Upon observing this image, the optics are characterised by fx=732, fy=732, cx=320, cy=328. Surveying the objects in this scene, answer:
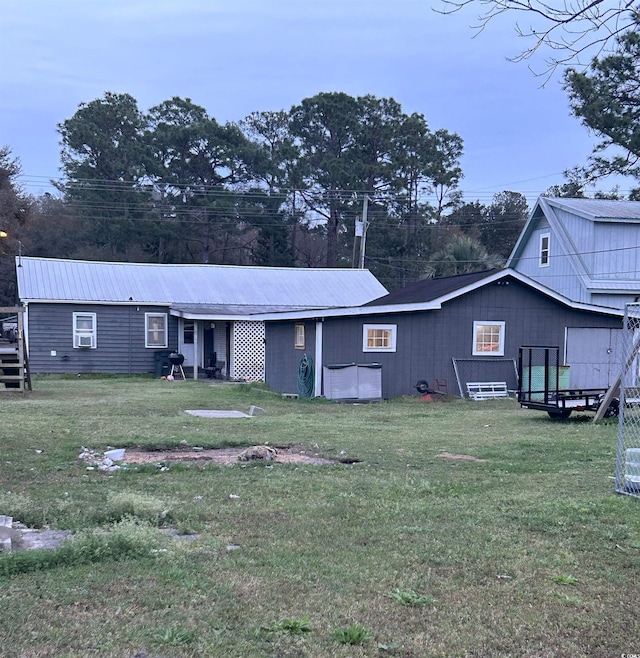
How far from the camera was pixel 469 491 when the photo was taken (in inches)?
277

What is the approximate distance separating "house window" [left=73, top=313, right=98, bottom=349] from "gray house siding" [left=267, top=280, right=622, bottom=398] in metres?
11.3

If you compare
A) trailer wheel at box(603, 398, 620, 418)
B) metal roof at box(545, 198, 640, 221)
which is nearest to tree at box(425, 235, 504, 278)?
metal roof at box(545, 198, 640, 221)

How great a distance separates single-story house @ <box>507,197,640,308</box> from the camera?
24406 millimetres

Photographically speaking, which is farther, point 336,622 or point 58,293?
point 58,293

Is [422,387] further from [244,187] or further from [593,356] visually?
[244,187]

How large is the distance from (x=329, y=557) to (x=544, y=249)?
24.0 meters

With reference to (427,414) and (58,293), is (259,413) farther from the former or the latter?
(58,293)

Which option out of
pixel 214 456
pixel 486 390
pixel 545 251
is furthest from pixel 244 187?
pixel 214 456

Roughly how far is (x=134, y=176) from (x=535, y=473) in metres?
43.1

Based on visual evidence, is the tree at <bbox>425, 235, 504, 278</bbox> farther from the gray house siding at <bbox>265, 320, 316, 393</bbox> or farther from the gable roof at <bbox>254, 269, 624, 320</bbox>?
the gray house siding at <bbox>265, 320, 316, 393</bbox>

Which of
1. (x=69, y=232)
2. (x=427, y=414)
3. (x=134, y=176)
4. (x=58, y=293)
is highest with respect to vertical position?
(x=134, y=176)

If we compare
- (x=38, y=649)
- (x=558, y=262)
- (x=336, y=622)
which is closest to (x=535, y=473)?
(x=336, y=622)

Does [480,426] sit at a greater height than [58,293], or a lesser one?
lesser

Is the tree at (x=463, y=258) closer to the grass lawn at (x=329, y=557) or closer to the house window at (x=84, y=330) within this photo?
the house window at (x=84, y=330)
